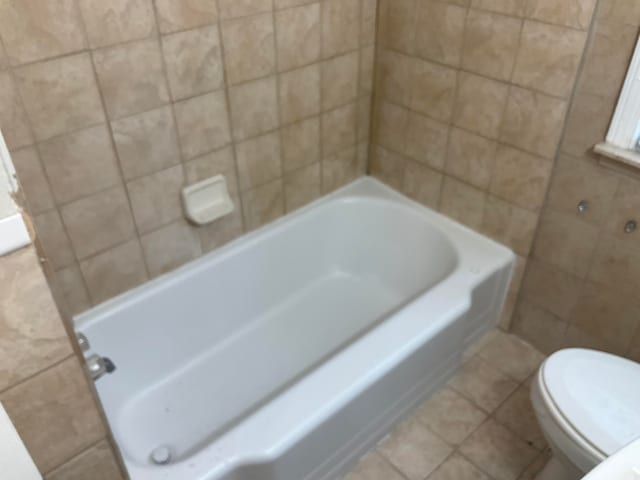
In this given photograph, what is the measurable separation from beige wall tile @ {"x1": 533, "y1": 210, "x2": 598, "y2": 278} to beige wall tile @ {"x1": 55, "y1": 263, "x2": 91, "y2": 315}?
4.56 ft

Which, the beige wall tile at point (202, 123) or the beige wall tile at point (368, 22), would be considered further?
the beige wall tile at point (368, 22)

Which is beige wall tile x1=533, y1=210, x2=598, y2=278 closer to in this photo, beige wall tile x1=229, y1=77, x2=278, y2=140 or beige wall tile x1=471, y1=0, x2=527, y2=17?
beige wall tile x1=471, y1=0, x2=527, y2=17

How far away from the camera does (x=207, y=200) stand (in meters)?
1.69

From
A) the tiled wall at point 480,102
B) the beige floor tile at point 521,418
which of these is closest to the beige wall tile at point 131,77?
the tiled wall at point 480,102

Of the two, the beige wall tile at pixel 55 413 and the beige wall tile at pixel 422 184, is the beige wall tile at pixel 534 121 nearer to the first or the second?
the beige wall tile at pixel 422 184

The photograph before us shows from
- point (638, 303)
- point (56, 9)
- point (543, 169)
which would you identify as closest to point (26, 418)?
point (56, 9)

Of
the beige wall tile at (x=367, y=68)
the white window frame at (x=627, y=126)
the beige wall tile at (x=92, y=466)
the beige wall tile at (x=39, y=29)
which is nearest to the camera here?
the beige wall tile at (x=92, y=466)

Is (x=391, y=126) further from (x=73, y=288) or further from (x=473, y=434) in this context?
(x=73, y=288)

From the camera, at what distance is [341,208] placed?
2066mm

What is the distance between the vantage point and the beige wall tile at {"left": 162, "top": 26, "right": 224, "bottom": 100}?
1.41 meters

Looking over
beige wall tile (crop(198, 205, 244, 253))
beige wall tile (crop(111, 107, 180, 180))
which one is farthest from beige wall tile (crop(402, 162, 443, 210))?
beige wall tile (crop(111, 107, 180, 180))

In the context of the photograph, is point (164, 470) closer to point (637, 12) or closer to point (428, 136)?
point (428, 136)

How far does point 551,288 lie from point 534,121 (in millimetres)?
561

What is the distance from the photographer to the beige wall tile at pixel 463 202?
1.84 metres
